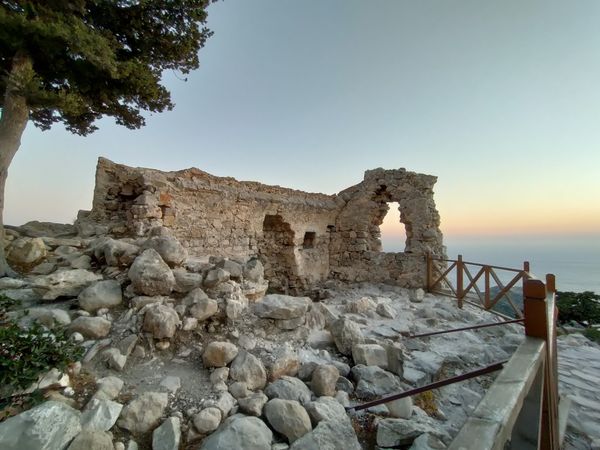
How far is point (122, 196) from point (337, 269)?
22.4 feet

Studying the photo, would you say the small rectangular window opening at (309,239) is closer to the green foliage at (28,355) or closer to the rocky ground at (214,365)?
the rocky ground at (214,365)

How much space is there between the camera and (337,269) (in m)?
9.47

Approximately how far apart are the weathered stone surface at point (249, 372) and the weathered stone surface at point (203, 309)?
2.17ft

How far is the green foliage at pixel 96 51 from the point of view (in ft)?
10.5

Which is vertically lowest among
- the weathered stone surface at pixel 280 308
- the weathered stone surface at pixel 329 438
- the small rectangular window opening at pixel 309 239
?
the weathered stone surface at pixel 329 438

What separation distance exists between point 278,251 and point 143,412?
22.6 ft

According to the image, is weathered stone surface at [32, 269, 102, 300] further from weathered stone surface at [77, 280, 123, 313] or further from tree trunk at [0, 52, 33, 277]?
tree trunk at [0, 52, 33, 277]

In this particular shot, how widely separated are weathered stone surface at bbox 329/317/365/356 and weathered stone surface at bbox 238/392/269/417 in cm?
127

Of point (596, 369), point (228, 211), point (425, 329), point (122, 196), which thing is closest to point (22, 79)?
point (122, 196)

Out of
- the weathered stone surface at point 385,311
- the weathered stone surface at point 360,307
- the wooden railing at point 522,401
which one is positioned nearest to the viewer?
the wooden railing at point 522,401

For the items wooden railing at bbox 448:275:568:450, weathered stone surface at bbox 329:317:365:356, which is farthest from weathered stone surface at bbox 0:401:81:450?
weathered stone surface at bbox 329:317:365:356

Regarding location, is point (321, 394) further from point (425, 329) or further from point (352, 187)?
point (352, 187)

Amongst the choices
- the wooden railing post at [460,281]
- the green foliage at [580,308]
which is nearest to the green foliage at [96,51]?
the wooden railing post at [460,281]

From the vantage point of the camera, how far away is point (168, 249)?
11.3 feet
